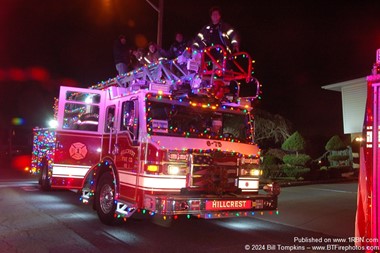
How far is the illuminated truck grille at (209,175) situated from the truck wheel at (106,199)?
178 cm

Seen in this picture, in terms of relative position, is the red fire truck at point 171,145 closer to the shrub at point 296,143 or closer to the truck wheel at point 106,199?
the truck wheel at point 106,199

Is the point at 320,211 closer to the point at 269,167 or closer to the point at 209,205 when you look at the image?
the point at 209,205

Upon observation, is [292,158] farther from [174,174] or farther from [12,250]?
[12,250]

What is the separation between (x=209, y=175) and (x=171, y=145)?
84 centimetres

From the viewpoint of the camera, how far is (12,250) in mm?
5844

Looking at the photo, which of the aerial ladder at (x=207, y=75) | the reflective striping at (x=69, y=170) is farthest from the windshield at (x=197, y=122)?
the reflective striping at (x=69, y=170)

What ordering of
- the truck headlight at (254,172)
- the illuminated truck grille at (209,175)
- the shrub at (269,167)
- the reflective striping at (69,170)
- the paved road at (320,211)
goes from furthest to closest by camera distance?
Answer: the shrub at (269,167)
the reflective striping at (69,170)
the paved road at (320,211)
the truck headlight at (254,172)
the illuminated truck grille at (209,175)

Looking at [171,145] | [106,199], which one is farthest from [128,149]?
[106,199]

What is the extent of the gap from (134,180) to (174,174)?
773mm

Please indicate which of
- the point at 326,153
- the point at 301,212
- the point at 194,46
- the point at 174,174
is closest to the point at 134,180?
the point at 174,174

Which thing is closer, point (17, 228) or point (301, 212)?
point (17, 228)

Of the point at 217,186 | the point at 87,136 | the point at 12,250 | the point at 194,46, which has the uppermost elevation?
the point at 194,46

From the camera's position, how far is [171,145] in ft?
21.4

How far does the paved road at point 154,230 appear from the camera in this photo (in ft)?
20.6
